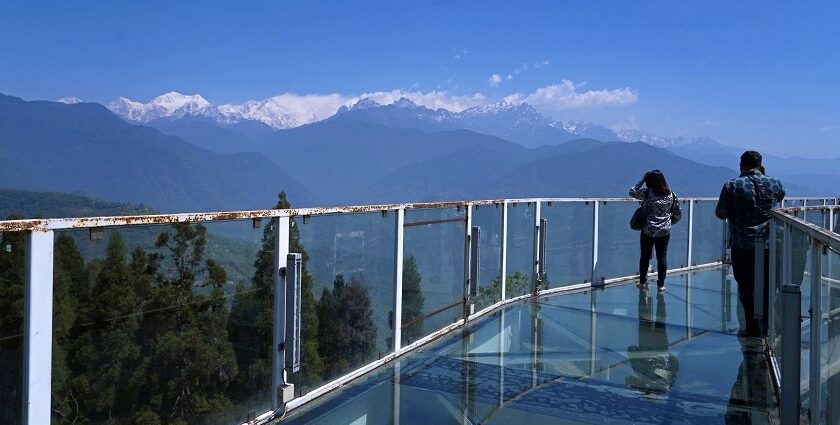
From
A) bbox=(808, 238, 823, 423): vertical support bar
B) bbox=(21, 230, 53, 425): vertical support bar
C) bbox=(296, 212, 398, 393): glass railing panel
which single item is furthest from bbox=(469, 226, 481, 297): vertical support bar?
bbox=(21, 230, 53, 425): vertical support bar

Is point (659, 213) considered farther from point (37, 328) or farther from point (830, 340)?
point (37, 328)

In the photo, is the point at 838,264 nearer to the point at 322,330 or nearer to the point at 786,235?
the point at 786,235

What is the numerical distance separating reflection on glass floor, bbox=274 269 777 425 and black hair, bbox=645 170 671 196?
1.59m

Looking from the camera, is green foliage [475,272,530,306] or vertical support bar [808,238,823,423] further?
green foliage [475,272,530,306]

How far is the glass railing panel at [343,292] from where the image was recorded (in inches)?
148

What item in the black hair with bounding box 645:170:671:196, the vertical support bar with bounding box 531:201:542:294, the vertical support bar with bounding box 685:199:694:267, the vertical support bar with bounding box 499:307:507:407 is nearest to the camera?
the vertical support bar with bounding box 499:307:507:407

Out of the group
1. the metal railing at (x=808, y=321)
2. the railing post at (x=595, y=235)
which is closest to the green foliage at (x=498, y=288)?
the railing post at (x=595, y=235)

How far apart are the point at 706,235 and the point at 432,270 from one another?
6448mm

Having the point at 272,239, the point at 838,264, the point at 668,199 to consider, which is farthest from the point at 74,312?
the point at 668,199

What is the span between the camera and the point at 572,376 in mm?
4402

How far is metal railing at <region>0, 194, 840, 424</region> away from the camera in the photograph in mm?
2203

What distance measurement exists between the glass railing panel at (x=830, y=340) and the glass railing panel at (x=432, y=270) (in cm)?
272

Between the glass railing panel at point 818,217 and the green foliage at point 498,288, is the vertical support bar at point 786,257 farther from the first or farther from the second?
the green foliage at point 498,288

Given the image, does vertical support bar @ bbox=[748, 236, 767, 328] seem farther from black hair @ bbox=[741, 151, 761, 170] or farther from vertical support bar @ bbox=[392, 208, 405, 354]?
vertical support bar @ bbox=[392, 208, 405, 354]
